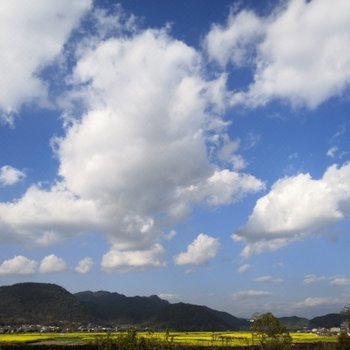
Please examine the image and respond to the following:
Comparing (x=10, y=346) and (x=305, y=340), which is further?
(x=305, y=340)

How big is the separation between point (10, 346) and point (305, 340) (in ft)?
295

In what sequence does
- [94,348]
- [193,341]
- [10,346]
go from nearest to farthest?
[10,346]
[94,348]
[193,341]

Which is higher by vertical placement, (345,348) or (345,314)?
(345,314)

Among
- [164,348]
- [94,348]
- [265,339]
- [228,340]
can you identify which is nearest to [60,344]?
[94,348]

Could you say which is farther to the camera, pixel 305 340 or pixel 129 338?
pixel 305 340

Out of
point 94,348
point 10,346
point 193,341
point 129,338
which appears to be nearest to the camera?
point 129,338

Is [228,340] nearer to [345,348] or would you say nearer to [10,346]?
[345,348]

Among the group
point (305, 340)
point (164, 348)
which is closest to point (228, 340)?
point (305, 340)

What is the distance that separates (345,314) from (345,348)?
339 inches

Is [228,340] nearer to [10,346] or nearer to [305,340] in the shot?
[305,340]

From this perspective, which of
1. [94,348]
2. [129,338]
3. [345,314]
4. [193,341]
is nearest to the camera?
[129,338]

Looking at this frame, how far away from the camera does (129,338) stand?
101 m

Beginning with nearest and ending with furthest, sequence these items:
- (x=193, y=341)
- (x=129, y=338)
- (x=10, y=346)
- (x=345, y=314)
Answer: (x=129, y=338), (x=345, y=314), (x=10, y=346), (x=193, y=341)

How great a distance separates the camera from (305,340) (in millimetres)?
164375
